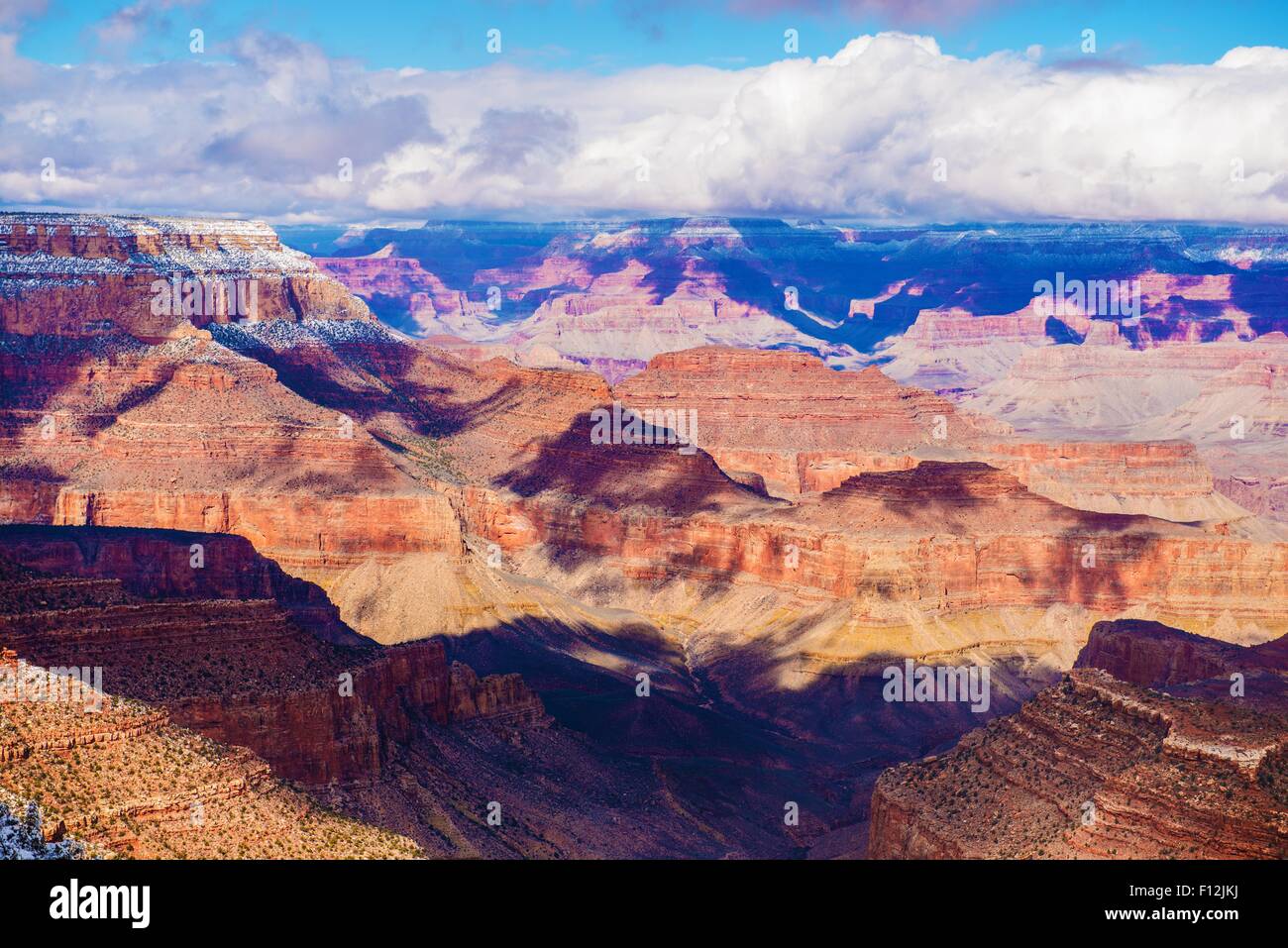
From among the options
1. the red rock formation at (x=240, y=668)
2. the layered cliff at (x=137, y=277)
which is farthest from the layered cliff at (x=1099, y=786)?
the layered cliff at (x=137, y=277)

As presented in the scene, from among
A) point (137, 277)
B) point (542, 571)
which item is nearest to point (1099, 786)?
point (542, 571)

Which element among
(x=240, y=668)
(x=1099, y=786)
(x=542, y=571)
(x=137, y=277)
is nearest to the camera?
(x=1099, y=786)

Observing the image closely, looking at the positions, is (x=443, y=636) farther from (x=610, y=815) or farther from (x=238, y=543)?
(x=610, y=815)

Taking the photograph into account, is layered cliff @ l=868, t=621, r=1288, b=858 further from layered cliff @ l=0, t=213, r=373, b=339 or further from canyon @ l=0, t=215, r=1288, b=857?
layered cliff @ l=0, t=213, r=373, b=339

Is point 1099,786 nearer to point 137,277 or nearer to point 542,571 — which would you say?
point 542,571

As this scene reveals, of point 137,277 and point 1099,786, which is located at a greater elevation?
point 137,277

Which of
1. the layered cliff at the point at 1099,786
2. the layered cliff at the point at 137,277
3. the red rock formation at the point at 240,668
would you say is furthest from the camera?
the layered cliff at the point at 137,277

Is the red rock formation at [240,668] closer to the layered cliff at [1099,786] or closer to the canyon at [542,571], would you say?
the canyon at [542,571]

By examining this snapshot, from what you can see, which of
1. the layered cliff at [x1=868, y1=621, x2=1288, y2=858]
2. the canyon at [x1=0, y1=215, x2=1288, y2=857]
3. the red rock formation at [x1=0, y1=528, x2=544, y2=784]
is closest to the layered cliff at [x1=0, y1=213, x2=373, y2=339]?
the canyon at [x1=0, y1=215, x2=1288, y2=857]
